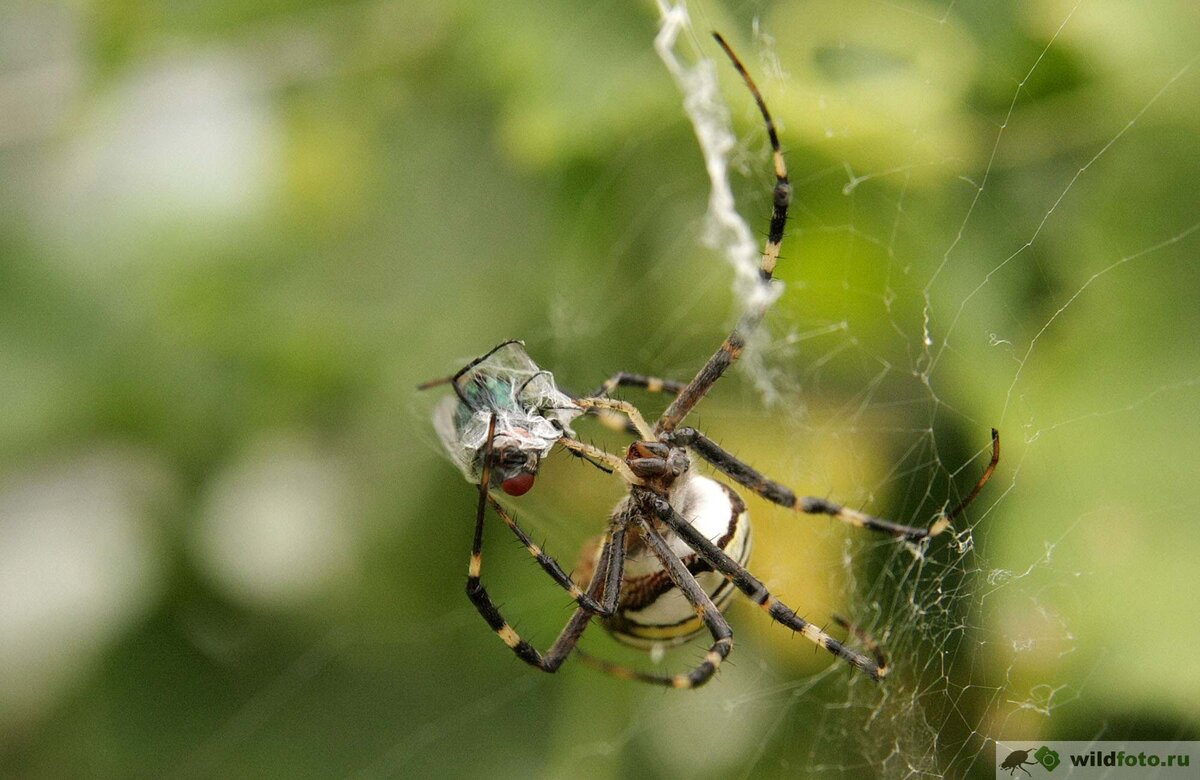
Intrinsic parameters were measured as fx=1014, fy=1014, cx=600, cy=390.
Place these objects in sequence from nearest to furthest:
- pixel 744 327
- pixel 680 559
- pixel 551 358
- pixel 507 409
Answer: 1. pixel 507 409
2. pixel 744 327
3. pixel 680 559
4. pixel 551 358

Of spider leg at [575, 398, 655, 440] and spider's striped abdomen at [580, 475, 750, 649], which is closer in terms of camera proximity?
spider leg at [575, 398, 655, 440]

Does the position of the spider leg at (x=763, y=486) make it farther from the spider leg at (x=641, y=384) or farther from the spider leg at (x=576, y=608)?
the spider leg at (x=576, y=608)

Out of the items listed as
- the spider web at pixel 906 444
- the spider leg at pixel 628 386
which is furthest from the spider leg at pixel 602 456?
the spider web at pixel 906 444

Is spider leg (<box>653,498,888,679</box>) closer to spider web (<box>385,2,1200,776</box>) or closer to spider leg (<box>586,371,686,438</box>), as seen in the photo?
spider web (<box>385,2,1200,776</box>)

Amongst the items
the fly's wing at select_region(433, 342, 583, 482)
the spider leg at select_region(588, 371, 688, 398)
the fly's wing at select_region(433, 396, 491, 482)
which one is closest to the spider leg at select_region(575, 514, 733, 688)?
the spider leg at select_region(588, 371, 688, 398)

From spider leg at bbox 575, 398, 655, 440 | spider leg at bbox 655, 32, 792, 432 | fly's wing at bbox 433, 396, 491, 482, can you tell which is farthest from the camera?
spider leg at bbox 655, 32, 792, 432

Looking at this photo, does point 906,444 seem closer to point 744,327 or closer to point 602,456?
point 744,327

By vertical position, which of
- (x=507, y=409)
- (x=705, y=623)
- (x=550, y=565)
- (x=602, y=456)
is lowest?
(x=705, y=623)

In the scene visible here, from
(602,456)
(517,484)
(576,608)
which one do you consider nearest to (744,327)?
(602,456)
